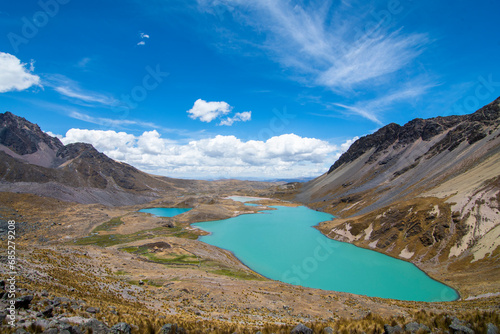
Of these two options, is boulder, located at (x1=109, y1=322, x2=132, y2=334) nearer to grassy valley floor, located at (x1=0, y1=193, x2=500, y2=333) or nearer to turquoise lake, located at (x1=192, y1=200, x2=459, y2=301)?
grassy valley floor, located at (x1=0, y1=193, x2=500, y2=333)

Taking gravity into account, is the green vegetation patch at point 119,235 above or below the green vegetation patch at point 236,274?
below

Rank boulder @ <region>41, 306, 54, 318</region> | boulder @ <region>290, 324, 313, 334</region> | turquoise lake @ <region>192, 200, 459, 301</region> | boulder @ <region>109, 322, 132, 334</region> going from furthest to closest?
turquoise lake @ <region>192, 200, 459, 301</region>, boulder @ <region>41, 306, 54, 318</region>, boulder @ <region>290, 324, 313, 334</region>, boulder @ <region>109, 322, 132, 334</region>

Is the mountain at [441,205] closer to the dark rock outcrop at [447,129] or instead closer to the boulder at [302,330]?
the dark rock outcrop at [447,129]

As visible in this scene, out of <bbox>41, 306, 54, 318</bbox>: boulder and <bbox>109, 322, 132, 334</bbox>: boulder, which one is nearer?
<bbox>109, 322, 132, 334</bbox>: boulder

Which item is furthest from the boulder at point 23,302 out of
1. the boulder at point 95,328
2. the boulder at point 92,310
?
the boulder at point 95,328

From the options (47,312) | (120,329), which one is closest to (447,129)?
(120,329)

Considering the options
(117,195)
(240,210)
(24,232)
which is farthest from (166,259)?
(117,195)

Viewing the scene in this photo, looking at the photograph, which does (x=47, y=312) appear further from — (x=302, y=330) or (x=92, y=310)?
(x=302, y=330)

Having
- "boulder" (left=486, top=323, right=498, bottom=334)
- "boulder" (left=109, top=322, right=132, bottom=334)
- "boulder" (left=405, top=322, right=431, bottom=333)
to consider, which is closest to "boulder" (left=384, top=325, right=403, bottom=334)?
"boulder" (left=405, top=322, right=431, bottom=333)

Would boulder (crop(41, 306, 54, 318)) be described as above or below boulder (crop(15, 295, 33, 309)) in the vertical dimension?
below

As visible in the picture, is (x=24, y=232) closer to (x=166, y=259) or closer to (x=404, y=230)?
(x=166, y=259)
